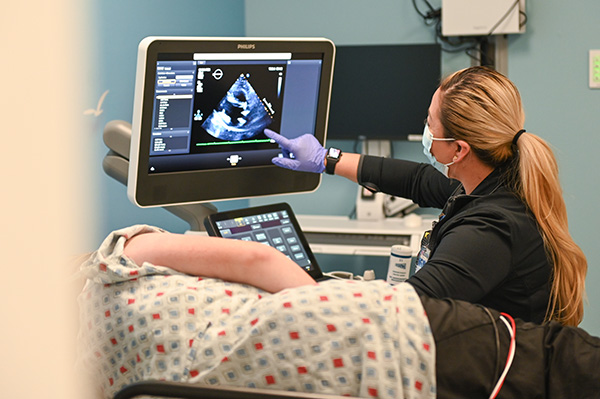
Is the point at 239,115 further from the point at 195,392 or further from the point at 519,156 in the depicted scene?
the point at 195,392

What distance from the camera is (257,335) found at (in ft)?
3.07

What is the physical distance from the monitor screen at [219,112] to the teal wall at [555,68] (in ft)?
6.06

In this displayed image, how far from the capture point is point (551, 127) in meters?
3.33

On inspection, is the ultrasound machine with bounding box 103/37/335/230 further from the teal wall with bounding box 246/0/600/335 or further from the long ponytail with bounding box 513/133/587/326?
the teal wall with bounding box 246/0/600/335

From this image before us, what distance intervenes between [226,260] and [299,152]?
72 cm

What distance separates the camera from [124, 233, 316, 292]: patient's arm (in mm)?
1029

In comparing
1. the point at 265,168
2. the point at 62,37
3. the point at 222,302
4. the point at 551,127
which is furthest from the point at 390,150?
the point at 62,37

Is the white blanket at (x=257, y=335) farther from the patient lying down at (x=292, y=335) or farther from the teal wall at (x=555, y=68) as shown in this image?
the teal wall at (x=555, y=68)

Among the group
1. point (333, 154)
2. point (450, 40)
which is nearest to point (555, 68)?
point (450, 40)

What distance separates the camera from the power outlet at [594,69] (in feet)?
10.6

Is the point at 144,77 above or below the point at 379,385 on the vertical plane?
above

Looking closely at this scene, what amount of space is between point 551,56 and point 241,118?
2.22 meters

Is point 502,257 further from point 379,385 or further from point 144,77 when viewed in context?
point 144,77

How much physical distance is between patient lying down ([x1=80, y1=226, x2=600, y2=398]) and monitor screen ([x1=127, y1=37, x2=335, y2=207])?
52cm
